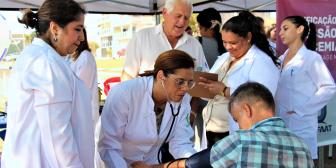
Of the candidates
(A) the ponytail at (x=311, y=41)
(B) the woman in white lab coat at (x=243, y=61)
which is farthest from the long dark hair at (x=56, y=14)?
(A) the ponytail at (x=311, y=41)

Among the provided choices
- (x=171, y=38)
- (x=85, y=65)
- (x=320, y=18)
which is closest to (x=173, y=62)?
(x=171, y=38)

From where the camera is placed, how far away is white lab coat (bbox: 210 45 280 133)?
101 inches

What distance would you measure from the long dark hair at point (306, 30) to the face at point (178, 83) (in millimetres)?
1446

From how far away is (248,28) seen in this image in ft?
8.74

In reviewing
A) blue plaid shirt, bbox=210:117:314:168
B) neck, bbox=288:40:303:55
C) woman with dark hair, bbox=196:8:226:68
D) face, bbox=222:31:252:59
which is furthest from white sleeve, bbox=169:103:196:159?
woman with dark hair, bbox=196:8:226:68

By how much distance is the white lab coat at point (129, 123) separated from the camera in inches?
81.1

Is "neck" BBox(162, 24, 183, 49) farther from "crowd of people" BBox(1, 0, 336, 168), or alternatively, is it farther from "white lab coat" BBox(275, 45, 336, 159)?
"white lab coat" BBox(275, 45, 336, 159)

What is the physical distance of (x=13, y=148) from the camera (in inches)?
62.4

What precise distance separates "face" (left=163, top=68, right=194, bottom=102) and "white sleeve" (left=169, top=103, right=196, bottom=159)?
0.20m

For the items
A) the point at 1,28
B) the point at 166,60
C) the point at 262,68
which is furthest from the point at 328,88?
the point at 1,28

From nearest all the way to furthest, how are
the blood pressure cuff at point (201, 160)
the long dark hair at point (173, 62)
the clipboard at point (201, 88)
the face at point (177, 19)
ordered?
the blood pressure cuff at point (201, 160) → the long dark hair at point (173, 62) → the clipboard at point (201, 88) → the face at point (177, 19)

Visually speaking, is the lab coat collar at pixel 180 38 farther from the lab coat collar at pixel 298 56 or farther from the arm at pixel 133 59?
the lab coat collar at pixel 298 56

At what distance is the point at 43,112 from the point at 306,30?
7.62ft

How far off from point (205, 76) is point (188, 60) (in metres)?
0.56
